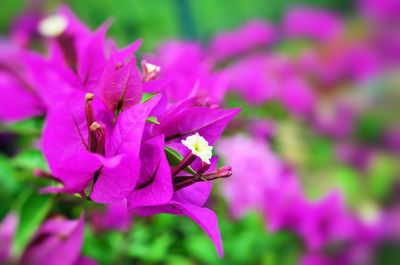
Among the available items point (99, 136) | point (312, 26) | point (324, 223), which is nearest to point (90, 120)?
point (99, 136)

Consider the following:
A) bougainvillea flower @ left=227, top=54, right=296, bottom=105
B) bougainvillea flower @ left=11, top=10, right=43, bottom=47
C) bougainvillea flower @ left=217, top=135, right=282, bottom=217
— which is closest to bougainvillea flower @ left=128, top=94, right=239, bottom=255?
bougainvillea flower @ left=217, top=135, right=282, bottom=217

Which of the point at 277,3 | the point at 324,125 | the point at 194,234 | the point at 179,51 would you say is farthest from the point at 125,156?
the point at 277,3

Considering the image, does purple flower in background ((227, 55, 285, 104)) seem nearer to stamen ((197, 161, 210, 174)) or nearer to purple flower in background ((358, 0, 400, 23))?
purple flower in background ((358, 0, 400, 23))

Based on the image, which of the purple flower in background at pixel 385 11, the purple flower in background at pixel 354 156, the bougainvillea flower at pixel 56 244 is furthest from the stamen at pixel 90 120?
the purple flower in background at pixel 385 11

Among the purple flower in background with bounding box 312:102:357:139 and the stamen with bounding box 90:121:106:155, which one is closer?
the stamen with bounding box 90:121:106:155

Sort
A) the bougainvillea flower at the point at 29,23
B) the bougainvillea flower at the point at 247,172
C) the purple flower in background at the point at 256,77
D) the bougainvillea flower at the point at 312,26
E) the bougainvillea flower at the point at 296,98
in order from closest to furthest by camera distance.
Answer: the bougainvillea flower at the point at 247,172 → the purple flower in background at the point at 256,77 → the bougainvillea flower at the point at 296,98 → the bougainvillea flower at the point at 312,26 → the bougainvillea flower at the point at 29,23

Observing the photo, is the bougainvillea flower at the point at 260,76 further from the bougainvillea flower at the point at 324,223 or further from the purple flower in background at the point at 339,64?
the bougainvillea flower at the point at 324,223

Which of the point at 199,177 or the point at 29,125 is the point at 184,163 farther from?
the point at 29,125
